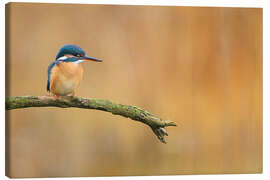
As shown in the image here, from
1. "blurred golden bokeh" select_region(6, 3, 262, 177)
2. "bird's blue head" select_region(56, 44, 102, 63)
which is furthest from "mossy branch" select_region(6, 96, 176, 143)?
"bird's blue head" select_region(56, 44, 102, 63)

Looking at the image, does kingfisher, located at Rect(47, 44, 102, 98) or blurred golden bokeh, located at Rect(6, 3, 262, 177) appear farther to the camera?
blurred golden bokeh, located at Rect(6, 3, 262, 177)

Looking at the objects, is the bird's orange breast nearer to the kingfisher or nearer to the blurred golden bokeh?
the kingfisher

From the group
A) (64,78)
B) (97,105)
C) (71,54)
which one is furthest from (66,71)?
(97,105)

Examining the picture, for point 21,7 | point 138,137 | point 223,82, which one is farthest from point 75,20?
point 223,82

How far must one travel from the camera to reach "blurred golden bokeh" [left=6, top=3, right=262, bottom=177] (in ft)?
17.8

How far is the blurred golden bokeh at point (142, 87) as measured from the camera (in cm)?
542

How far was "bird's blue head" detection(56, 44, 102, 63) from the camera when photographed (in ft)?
17.7

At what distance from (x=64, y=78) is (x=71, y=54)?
0.91 feet

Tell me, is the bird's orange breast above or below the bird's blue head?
below

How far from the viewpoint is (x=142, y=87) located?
18.8 ft

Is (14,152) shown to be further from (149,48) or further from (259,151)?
(259,151)

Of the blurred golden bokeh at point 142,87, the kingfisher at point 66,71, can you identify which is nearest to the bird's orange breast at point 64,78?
the kingfisher at point 66,71

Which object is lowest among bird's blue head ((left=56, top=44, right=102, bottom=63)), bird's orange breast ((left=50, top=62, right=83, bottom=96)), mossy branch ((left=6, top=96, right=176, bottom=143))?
mossy branch ((left=6, top=96, right=176, bottom=143))

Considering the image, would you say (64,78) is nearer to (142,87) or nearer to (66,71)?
(66,71)
